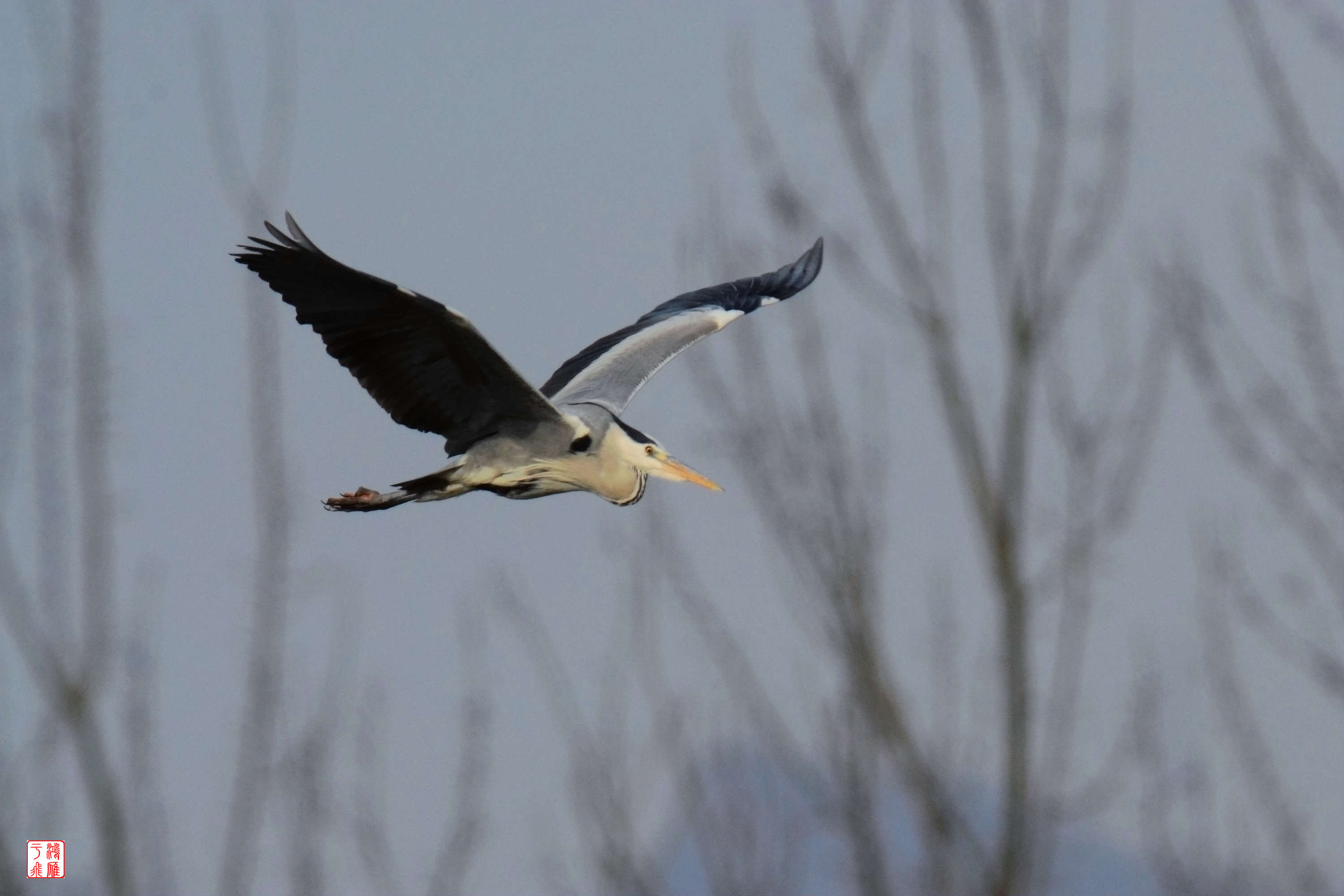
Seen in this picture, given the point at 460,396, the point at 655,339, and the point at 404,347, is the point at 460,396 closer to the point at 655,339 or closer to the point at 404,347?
the point at 404,347

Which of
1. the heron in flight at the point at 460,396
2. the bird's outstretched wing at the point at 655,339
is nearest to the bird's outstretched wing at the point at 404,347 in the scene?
the heron in flight at the point at 460,396

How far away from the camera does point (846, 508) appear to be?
15.3 ft

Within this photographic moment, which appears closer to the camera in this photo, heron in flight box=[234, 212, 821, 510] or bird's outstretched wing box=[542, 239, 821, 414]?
heron in flight box=[234, 212, 821, 510]

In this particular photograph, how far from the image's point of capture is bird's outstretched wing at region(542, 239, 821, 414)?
6258 mm

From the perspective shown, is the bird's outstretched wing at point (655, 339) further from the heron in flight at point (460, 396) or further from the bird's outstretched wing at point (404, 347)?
the bird's outstretched wing at point (404, 347)

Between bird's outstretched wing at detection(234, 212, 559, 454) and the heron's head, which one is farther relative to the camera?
the heron's head

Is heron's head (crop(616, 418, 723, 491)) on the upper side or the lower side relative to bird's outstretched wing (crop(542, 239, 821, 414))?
lower

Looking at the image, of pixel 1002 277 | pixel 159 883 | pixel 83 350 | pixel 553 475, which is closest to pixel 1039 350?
pixel 1002 277

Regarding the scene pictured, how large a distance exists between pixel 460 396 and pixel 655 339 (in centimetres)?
148

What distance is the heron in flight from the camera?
4797 mm

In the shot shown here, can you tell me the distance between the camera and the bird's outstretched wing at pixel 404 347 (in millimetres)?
4750

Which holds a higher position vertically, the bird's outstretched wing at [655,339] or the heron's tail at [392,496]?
the bird's outstretched wing at [655,339]

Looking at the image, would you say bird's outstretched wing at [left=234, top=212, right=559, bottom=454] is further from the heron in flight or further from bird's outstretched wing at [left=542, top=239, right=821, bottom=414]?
bird's outstretched wing at [left=542, top=239, right=821, bottom=414]

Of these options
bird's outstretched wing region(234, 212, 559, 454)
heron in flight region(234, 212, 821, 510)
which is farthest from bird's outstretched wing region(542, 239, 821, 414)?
bird's outstretched wing region(234, 212, 559, 454)
